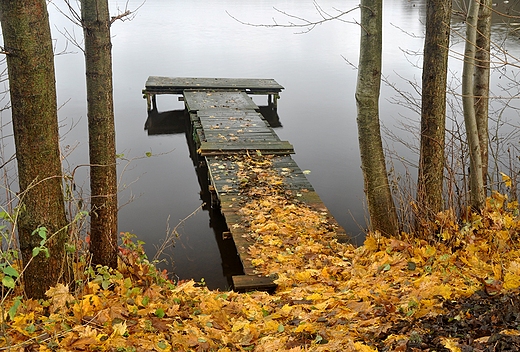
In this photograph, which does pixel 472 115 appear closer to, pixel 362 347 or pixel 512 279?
pixel 512 279

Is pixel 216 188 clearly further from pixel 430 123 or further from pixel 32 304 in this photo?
pixel 32 304

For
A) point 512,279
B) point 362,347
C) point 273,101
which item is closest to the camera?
point 362,347

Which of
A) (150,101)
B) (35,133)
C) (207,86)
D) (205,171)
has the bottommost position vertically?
(205,171)

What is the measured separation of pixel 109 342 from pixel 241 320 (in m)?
1.25

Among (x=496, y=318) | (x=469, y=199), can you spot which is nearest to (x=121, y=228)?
(x=469, y=199)

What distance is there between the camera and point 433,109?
550cm

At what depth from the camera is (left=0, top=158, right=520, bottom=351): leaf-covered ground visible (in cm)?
321

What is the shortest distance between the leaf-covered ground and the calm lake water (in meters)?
1.31

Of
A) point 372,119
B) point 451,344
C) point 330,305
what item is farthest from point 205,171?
point 451,344

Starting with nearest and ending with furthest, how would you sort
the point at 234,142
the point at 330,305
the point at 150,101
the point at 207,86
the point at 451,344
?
the point at 451,344
the point at 330,305
the point at 234,142
the point at 207,86
the point at 150,101

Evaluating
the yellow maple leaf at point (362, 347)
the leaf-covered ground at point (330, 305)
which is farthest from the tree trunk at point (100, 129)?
the yellow maple leaf at point (362, 347)

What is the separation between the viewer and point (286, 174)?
9.05 meters

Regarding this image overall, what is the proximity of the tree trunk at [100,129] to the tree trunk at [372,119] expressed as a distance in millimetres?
2680

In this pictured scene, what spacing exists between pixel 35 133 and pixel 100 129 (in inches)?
41.7
